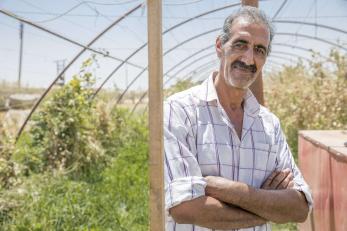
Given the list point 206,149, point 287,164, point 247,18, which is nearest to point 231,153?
point 206,149

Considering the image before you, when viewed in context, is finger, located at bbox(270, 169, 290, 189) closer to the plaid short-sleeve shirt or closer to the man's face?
the plaid short-sleeve shirt

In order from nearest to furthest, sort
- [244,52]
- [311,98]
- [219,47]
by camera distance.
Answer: [244,52], [219,47], [311,98]

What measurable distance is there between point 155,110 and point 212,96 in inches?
25.2

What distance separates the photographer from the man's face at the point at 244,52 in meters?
2.06

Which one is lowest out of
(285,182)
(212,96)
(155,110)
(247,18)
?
(285,182)

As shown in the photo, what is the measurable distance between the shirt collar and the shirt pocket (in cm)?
18

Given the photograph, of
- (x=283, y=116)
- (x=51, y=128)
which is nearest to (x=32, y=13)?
(x=51, y=128)

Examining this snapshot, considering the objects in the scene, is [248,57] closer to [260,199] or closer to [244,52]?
[244,52]

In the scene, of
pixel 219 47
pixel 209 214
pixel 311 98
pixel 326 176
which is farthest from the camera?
pixel 311 98

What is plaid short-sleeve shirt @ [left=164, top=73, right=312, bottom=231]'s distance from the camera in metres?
1.90

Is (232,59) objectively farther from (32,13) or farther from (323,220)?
(32,13)

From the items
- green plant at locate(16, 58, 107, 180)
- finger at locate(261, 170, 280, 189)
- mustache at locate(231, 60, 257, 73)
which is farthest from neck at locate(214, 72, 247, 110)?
green plant at locate(16, 58, 107, 180)

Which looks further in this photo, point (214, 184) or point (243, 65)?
point (243, 65)

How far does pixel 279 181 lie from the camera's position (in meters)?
2.08
